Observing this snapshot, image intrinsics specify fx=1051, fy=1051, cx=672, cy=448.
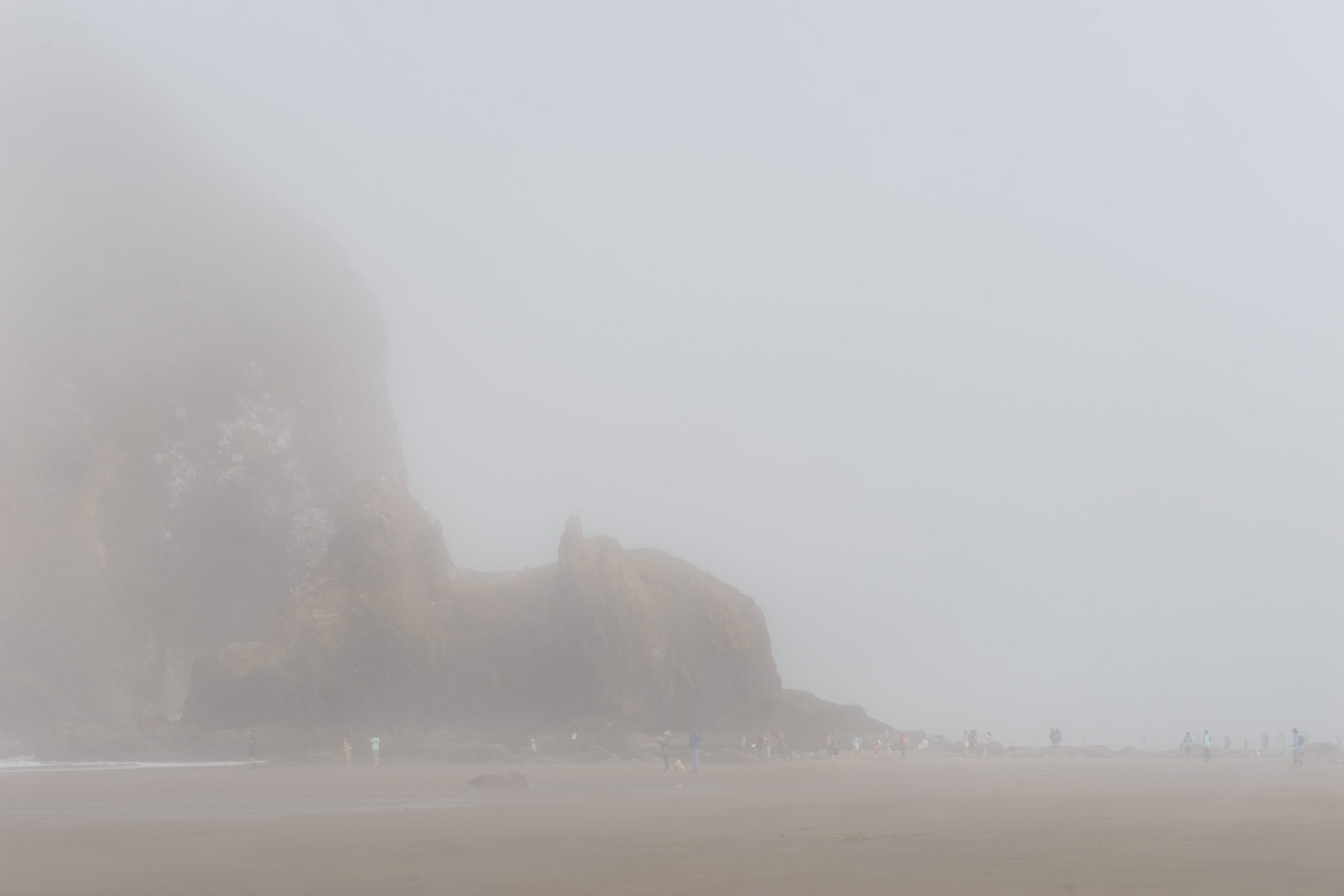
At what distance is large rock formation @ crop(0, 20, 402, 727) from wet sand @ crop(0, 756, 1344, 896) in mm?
31912

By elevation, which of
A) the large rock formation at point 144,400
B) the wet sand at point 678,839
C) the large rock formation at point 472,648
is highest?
the large rock formation at point 144,400

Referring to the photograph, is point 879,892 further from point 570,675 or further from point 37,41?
point 37,41

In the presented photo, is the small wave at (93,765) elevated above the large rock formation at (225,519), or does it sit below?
below

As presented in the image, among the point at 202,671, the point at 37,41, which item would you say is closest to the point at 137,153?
the point at 37,41

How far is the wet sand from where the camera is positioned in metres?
9.39

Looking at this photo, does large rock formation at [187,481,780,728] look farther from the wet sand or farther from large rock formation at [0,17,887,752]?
the wet sand

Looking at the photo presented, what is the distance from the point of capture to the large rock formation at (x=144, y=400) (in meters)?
52.8

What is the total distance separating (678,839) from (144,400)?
58055 millimetres

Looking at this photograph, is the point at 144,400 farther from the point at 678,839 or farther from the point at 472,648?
the point at 678,839

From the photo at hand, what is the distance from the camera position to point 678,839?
13.1 m

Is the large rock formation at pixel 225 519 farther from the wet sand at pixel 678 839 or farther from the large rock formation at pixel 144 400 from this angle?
the wet sand at pixel 678 839

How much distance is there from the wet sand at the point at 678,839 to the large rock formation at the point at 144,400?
31912 mm

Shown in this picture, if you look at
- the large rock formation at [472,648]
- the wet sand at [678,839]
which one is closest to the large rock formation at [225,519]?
the large rock formation at [472,648]

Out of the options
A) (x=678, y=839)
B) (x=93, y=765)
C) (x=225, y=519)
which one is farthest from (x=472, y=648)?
(x=678, y=839)
